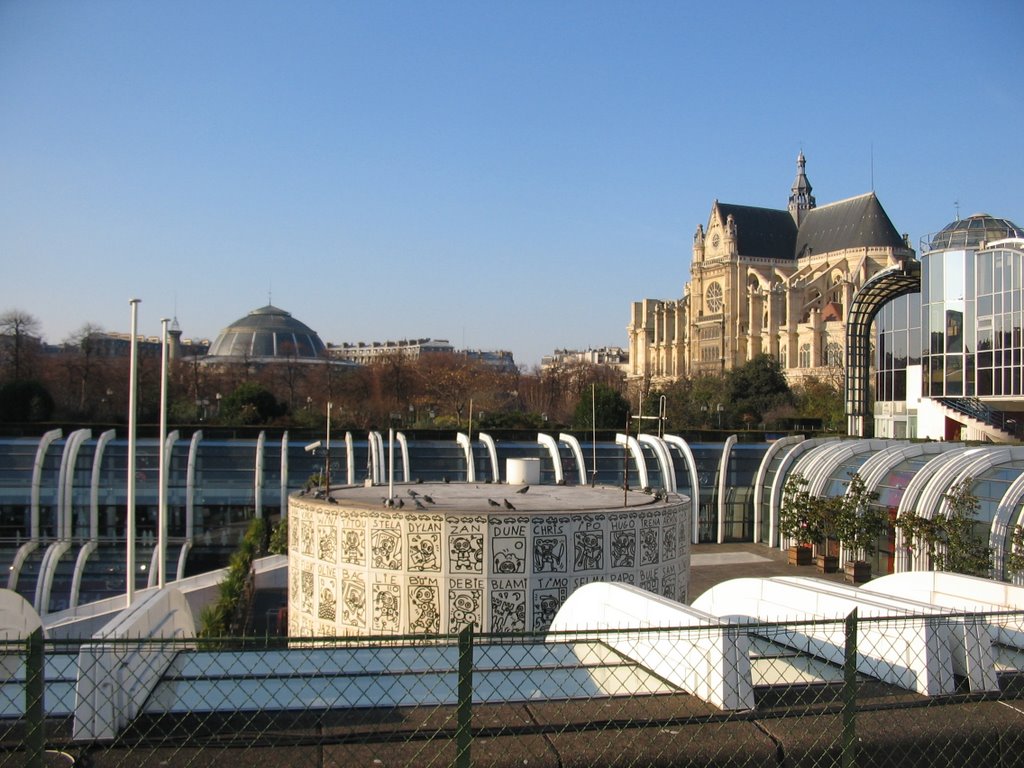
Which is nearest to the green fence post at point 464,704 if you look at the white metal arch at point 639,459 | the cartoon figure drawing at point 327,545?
the cartoon figure drawing at point 327,545

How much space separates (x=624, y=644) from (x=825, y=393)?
198 ft

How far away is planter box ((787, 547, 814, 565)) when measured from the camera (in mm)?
28141

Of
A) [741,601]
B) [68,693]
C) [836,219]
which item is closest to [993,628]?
[741,601]

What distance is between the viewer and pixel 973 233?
38281 mm

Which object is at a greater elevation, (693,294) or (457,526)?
(693,294)

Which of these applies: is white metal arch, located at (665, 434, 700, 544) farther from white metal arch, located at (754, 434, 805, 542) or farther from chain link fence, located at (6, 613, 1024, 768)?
chain link fence, located at (6, 613, 1024, 768)

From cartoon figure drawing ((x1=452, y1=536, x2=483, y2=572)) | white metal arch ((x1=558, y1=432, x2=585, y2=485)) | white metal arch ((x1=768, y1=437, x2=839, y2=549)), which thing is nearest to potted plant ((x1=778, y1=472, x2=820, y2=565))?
white metal arch ((x1=768, y1=437, x2=839, y2=549))

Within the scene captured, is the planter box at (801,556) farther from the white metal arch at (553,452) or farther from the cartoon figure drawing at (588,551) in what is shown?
the cartoon figure drawing at (588,551)

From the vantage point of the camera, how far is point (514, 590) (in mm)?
14383

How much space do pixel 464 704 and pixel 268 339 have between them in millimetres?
128967

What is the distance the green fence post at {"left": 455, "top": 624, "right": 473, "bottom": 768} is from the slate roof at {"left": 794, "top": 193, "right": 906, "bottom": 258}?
9633cm

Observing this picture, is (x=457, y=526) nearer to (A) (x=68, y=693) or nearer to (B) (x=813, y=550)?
(A) (x=68, y=693)

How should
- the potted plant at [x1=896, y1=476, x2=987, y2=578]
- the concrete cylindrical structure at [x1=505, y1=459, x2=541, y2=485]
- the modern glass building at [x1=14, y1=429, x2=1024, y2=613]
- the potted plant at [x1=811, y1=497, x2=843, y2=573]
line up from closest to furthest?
1. the concrete cylindrical structure at [x1=505, y1=459, x2=541, y2=485]
2. the potted plant at [x1=896, y1=476, x2=987, y2=578]
3. the modern glass building at [x1=14, y1=429, x2=1024, y2=613]
4. the potted plant at [x1=811, y1=497, x2=843, y2=573]

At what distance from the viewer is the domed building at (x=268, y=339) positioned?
412 feet
